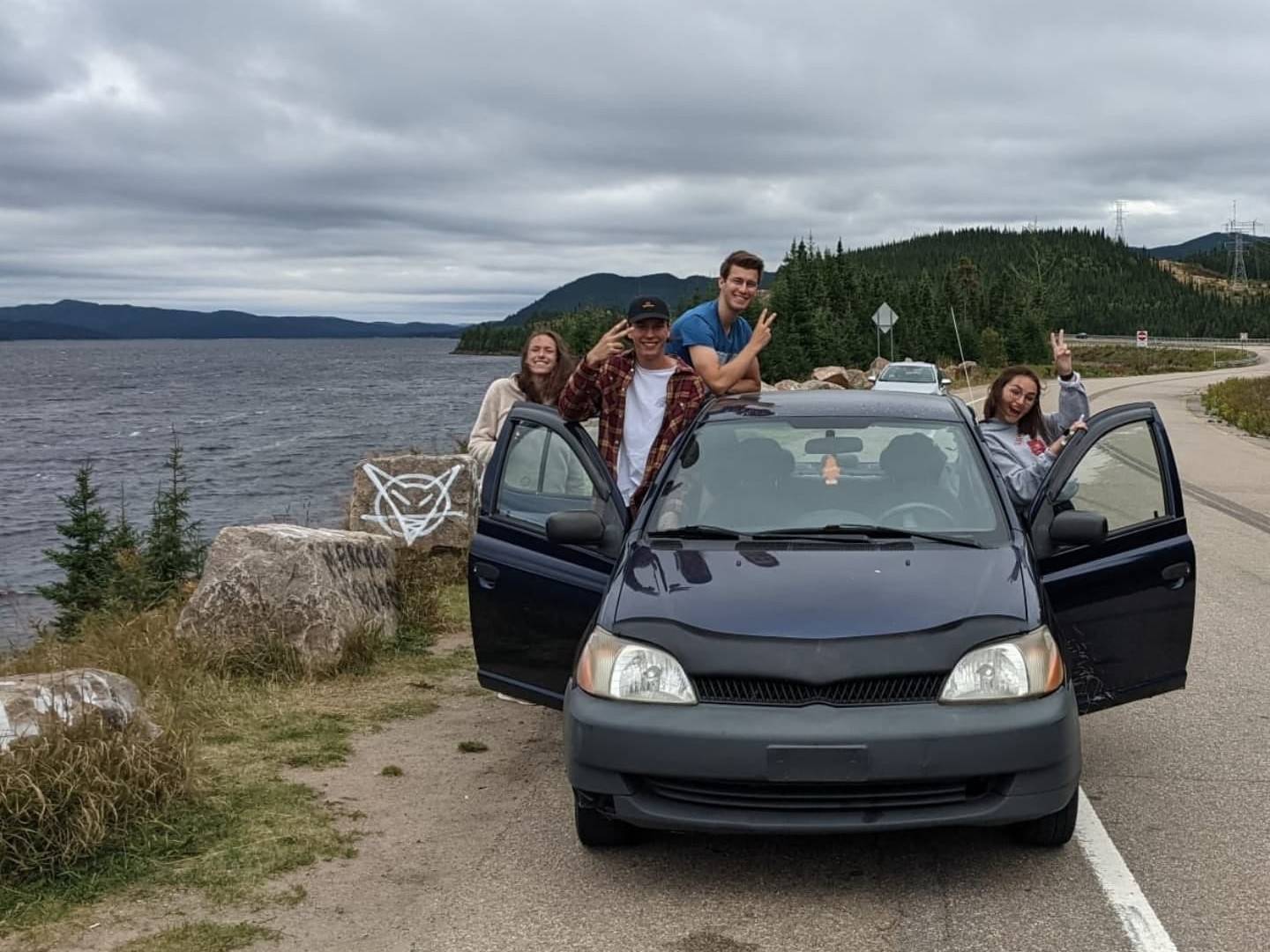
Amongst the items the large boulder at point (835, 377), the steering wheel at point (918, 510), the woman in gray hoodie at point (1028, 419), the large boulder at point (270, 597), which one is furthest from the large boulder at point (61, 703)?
the large boulder at point (835, 377)

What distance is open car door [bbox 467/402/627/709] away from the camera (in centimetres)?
543

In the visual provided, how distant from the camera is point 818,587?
4.43 metres

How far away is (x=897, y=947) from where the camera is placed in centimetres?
385

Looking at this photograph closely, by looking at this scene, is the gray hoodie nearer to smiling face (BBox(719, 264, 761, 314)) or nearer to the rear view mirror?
the rear view mirror

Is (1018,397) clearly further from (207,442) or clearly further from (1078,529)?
(207,442)

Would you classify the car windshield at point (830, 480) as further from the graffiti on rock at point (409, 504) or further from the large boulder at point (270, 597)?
the graffiti on rock at point (409, 504)

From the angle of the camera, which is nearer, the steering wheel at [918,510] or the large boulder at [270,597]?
the steering wheel at [918,510]

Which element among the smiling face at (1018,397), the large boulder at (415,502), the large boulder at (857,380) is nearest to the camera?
the smiling face at (1018,397)

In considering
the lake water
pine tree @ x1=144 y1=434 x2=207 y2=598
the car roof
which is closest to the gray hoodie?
the car roof

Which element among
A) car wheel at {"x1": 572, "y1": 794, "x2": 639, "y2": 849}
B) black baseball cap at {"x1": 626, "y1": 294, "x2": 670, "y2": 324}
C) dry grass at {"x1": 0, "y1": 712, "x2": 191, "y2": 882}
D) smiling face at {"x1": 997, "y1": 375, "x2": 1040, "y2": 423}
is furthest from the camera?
smiling face at {"x1": 997, "y1": 375, "x2": 1040, "y2": 423}

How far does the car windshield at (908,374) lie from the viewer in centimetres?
3644

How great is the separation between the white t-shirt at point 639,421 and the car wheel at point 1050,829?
2383 millimetres

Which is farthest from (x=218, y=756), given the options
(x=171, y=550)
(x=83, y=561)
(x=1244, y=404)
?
(x=1244, y=404)

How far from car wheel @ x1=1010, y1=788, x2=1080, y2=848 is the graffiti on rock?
6169mm
